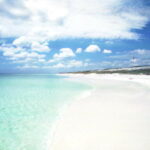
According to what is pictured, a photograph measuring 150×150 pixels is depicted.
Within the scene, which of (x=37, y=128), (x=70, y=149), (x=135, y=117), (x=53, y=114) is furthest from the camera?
(x=53, y=114)

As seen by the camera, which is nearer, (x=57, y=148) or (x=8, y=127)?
(x=57, y=148)

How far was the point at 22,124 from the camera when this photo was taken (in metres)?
6.48

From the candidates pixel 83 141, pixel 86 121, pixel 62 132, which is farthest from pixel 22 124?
pixel 83 141

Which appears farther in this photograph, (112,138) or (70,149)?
(112,138)

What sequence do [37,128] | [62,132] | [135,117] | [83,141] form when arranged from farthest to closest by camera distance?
1. [135,117]
2. [37,128]
3. [62,132]
4. [83,141]

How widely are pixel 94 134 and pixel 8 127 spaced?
3642 millimetres

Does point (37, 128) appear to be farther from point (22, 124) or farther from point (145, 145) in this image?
point (145, 145)

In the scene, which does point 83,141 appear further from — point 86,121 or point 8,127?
point 8,127

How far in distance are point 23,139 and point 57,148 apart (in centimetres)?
146

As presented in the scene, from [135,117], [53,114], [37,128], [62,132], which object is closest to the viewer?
[62,132]

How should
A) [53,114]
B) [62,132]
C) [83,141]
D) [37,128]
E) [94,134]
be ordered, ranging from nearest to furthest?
[83,141]
[94,134]
[62,132]
[37,128]
[53,114]

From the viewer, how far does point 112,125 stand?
221 inches

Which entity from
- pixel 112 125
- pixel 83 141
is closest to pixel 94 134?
pixel 83 141

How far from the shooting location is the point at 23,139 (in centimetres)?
499
